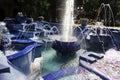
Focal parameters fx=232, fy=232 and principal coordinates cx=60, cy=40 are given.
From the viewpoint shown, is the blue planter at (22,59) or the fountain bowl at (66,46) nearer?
the blue planter at (22,59)

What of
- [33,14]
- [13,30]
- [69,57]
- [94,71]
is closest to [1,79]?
[94,71]

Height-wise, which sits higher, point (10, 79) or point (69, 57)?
point (10, 79)

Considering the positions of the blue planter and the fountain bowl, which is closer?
the blue planter

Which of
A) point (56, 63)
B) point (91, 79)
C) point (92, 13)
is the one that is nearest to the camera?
point (91, 79)

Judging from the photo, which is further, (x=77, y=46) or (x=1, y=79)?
(x=77, y=46)

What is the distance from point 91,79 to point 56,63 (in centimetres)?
269

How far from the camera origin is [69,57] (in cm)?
813

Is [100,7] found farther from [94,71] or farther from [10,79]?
[10,79]

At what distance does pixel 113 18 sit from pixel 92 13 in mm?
2075

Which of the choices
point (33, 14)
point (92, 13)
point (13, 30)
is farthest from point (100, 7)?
point (13, 30)

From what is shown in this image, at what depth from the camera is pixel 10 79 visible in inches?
97.4

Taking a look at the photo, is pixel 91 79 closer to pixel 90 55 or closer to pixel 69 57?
pixel 90 55

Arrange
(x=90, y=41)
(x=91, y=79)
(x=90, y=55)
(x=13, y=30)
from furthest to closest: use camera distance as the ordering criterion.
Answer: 1. (x=13, y=30)
2. (x=90, y=41)
3. (x=90, y=55)
4. (x=91, y=79)

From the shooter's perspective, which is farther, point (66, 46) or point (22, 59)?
point (66, 46)
